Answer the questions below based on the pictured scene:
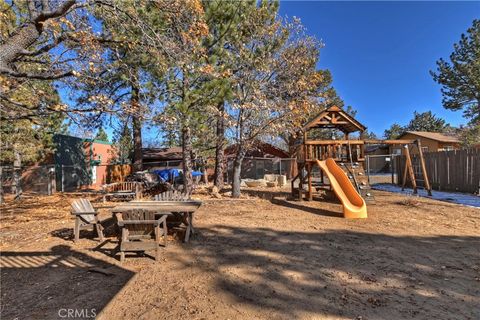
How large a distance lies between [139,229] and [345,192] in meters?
6.46

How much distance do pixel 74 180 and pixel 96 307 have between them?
1863 cm

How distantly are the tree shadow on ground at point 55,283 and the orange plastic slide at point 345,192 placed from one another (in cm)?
598

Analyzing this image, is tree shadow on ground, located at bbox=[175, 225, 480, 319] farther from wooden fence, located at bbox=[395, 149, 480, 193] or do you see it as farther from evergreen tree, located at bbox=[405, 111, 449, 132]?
Result: evergreen tree, located at bbox=[405, 111, 449, 132]

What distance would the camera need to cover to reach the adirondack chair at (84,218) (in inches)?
235

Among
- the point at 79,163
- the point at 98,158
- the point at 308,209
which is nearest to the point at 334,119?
the point at 308,209

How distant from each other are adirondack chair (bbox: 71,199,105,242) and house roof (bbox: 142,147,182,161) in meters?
19.7

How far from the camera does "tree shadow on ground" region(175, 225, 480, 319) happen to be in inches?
126

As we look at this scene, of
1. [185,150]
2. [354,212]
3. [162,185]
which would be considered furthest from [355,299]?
[162,185]

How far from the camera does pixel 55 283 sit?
4.03 metres

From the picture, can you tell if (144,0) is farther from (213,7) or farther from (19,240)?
(19,240)

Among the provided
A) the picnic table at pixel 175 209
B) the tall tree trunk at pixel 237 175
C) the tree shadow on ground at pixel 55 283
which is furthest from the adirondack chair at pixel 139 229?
the tall tree trunk at pixel 237 175

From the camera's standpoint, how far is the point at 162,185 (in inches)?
569

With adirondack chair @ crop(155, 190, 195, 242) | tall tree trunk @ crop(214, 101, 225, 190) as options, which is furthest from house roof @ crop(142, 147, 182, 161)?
adirondack chair @ crop(155, 190, 195, 242)

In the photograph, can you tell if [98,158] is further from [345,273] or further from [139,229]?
[345,273]
